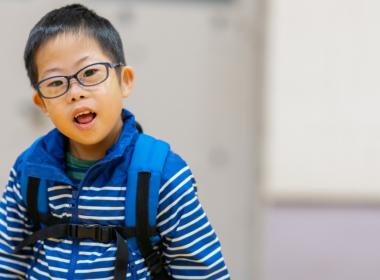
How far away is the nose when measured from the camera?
3.29 feet

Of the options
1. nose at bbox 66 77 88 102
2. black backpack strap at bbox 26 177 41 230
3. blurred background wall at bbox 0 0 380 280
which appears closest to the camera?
nose at bbox 66 77 88 102

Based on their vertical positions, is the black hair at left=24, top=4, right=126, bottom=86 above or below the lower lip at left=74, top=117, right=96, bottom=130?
above

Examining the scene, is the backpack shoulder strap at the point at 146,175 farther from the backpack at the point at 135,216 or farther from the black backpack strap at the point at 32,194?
the black backpack strap at the point at 32,194

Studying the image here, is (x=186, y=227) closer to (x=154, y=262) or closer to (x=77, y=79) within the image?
(x=154, y=262)

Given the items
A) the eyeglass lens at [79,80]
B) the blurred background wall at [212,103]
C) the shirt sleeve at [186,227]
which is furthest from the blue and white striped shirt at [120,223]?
the blurred background wall at [212,103]

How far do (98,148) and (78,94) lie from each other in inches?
5.6

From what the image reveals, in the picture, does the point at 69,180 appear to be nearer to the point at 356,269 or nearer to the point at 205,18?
the point at 205,18

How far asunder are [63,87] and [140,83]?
184cm

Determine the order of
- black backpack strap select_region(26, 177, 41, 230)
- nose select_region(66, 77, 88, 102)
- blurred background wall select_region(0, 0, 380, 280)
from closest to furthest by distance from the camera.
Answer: nose select_region(66, 77, 88, 102), black backpack strap select_region(26, 177, 41, 230), blurred background wall select_region(0, 0, 380, 280)

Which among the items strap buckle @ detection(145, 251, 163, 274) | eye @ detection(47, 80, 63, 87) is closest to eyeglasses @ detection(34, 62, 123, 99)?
eye @ detection(47, 80, 63, 87)

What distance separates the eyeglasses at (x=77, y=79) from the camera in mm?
1017

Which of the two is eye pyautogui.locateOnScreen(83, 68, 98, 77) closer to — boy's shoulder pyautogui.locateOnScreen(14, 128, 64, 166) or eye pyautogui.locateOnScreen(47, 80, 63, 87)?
eye pyautogui.locateOnScreen(47, 80, 63, 87)

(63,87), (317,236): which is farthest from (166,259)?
(317,236)

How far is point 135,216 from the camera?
105cm
